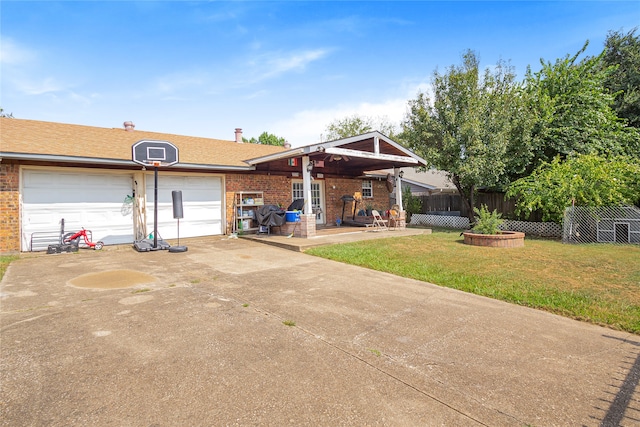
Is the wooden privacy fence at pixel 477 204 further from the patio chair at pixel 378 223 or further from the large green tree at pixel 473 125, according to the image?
the patio chair at pixel 378 223

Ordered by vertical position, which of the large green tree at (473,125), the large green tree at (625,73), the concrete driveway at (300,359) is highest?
the large green tree at (625,73)

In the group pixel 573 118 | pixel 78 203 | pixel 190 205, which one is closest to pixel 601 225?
pixel 573 118

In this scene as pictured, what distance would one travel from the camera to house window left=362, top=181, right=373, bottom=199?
16688 mm

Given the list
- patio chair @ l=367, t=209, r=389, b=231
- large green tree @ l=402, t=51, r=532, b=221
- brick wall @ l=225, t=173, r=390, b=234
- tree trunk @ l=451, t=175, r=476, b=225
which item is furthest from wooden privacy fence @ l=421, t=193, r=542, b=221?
patio chair @ l=367, t=209, r=389, b=231

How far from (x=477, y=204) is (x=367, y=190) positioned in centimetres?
538

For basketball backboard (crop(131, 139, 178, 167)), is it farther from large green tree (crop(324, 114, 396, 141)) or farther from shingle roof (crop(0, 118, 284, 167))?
large green tree (crop(324, 114, 396, 141))

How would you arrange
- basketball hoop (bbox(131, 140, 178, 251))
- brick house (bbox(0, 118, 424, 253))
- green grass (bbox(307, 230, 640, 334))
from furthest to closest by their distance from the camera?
basketball hoop (bbox(131, 140, 178, 251)), brick house (bbox(0, 118, 424, 253)), green grass (bbox(307, 230, 640, 334))

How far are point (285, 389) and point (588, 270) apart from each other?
6.67m

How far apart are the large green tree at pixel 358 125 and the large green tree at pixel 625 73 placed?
2124cm

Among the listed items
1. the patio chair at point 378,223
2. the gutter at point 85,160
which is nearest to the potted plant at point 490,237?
the patio chair at point 378,223

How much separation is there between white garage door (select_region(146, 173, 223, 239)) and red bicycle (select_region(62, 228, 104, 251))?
1.60 metres

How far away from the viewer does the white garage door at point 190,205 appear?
10.7 m

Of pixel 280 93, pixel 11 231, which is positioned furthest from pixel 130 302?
pixel 280 93

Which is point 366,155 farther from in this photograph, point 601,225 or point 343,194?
point 601,225
